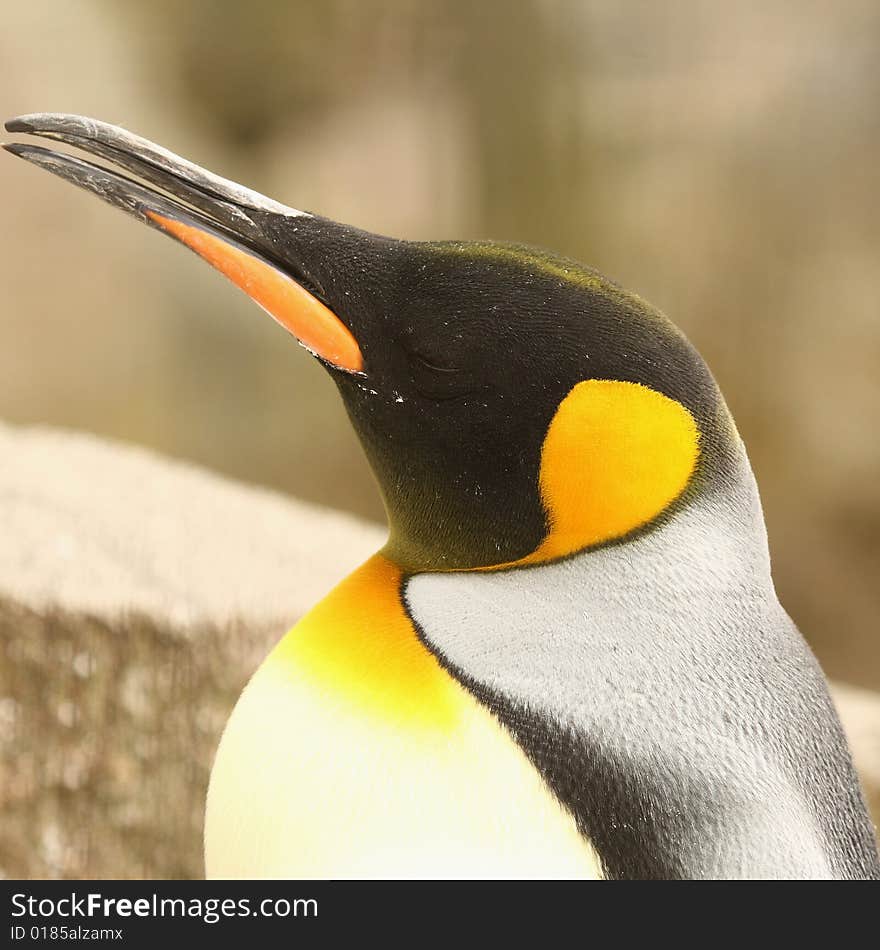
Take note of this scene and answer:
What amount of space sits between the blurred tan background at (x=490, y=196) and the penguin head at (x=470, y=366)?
108 inches

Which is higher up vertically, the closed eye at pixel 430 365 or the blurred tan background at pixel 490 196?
the closed eye at pixel 430 365

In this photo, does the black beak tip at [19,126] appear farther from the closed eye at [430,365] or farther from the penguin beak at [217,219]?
the closed eye at [430,365]

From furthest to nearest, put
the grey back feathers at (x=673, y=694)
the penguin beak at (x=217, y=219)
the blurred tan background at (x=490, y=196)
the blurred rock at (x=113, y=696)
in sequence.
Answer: the blurred tan background at (x=490, y=196) → the blurred rock at (x=113, y=696) → the penguin beak at (x=217, y=219) → the grey back feathers at (x=673, y=694)

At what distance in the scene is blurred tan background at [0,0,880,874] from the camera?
10.7 feet

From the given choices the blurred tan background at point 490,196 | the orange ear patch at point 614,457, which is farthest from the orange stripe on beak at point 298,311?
the blurred tan background at point 490,196

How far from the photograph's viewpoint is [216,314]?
369cm

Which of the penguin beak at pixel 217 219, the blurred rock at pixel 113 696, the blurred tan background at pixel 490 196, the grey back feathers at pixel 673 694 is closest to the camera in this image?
the grey back feathers at pixel 673 694

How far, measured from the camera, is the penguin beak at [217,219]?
767mm

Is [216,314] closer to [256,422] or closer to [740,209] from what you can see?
[256,422]

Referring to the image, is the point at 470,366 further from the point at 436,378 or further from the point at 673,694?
the point at 673,694

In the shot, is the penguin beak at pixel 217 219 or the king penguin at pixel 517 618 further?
the penguin beak at pixel 217 219

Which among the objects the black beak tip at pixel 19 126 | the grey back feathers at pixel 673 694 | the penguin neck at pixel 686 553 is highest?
the black beak tip at pixel 19 126
